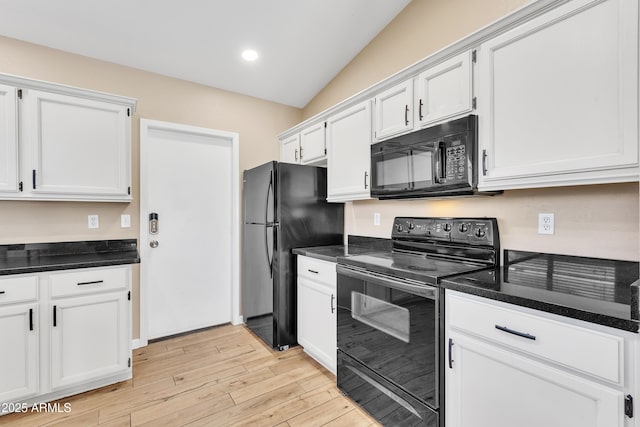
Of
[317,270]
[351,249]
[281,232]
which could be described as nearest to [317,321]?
[317,270]

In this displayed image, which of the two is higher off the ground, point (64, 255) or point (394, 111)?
point (394, 111)

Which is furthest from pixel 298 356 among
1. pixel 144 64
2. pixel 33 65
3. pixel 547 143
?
pixel 33 65

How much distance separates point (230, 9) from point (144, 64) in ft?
3.48

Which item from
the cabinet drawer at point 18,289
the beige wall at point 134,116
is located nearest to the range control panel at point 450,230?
the beige wall at point 134,116

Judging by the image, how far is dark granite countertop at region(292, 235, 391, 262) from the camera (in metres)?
2.42

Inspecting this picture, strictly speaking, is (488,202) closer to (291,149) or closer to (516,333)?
(516,333)

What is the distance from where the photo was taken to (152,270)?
9.77 feet

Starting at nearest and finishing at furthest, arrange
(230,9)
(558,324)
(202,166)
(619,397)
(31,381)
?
1. (619,397)
2. (558,324)
3. (31,381)
4. (230,9)
5. (202,166)

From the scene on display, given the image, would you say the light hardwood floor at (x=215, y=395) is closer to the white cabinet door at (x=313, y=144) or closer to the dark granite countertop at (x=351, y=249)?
the dark granite countertop at (x=351, y=249)

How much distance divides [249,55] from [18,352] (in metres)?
2.82

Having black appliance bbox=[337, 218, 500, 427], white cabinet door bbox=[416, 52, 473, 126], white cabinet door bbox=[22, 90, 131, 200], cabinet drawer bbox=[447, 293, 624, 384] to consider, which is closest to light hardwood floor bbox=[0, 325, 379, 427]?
black appliance bbox=[337, 218, 500, 427]

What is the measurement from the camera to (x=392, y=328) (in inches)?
68.6

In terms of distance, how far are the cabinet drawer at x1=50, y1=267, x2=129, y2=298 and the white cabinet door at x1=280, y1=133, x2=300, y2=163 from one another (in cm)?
192

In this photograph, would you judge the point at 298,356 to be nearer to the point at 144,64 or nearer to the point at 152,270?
the point at 152,270
